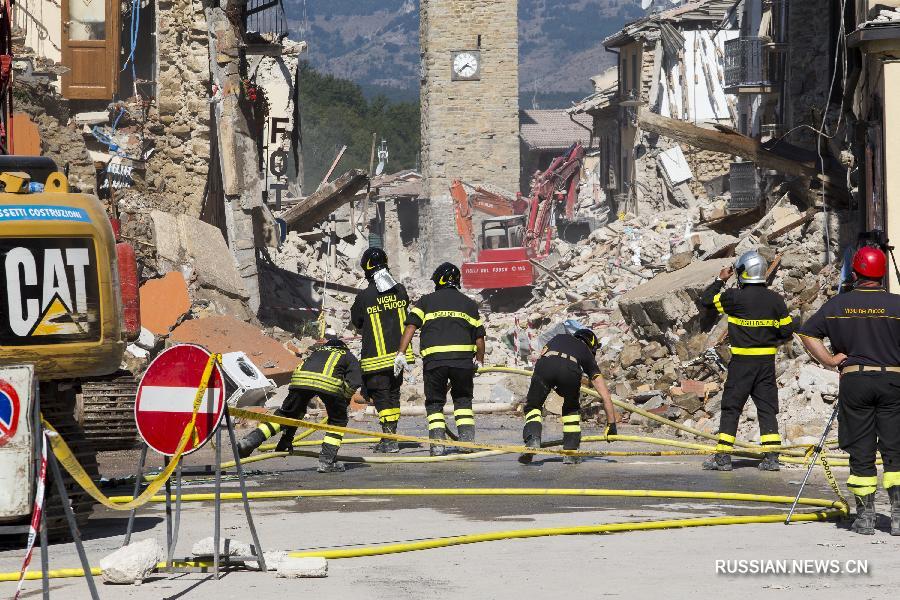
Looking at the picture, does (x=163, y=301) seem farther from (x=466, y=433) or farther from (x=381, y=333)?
(x=466, y=433)

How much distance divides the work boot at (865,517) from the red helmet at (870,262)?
4.59 ft

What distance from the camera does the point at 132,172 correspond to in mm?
23672

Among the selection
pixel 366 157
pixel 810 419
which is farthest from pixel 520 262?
pixel 366 157

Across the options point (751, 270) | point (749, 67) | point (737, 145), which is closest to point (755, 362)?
point (751, 270)

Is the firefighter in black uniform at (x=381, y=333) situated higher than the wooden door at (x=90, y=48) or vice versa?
the wooden door at (x=90, y=48)

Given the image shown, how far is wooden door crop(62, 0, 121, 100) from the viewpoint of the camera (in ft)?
76.8

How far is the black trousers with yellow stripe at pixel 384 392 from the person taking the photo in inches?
540

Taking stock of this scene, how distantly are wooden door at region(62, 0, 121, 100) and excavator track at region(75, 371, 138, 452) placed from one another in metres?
11.3

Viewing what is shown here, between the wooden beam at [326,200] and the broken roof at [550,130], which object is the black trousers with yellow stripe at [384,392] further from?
the broken roof at [550,130]

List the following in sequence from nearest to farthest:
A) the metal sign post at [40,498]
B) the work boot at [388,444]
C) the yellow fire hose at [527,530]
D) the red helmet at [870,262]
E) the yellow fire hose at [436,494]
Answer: the metal sign post at [40,498] < the yellow fire hose at [436,494] < the yellow fire hose at [527,530] < the red helmet at [870,262] < the work boot at [388,444]

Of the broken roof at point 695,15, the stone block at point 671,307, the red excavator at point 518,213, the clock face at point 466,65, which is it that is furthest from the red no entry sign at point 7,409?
the clock face at point 466,65

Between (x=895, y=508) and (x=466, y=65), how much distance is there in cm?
6558

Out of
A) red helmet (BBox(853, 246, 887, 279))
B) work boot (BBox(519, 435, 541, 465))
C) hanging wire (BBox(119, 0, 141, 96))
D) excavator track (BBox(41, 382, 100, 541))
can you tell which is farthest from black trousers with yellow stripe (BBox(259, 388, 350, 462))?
hanging wire (BBox(119, 0, 141, 96))

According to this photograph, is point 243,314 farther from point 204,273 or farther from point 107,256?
point 107,256
